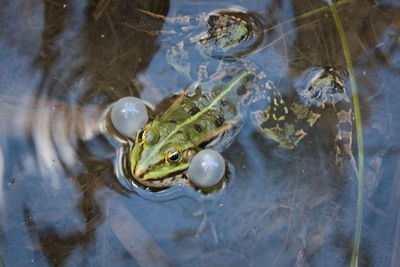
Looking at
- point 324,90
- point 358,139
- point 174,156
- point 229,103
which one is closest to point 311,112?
point 324,90

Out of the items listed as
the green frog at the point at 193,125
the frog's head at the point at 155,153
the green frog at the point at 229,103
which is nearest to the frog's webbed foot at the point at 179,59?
the green frog at the point at 229,103

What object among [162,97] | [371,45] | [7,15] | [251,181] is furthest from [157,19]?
[371,45]

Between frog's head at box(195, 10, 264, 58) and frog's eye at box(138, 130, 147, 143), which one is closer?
frog's eye at box(138, 130, 147, 143)

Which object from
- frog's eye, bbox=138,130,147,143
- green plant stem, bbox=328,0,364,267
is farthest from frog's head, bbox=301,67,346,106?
frog's eye, bbox=138,130,147,143

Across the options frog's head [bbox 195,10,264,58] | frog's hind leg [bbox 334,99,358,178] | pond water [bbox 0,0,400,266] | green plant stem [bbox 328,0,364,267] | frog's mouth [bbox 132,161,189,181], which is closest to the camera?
frog's mouth [bbox 132,161,189,181]

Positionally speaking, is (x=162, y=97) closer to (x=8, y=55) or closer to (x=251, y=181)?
(x=251, y=181)

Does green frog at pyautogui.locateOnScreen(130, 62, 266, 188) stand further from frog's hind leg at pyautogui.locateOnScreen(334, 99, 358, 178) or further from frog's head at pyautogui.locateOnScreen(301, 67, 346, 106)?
frog's hind leg at pyautogui.locateOnScreen(334, 99, 358, 178)

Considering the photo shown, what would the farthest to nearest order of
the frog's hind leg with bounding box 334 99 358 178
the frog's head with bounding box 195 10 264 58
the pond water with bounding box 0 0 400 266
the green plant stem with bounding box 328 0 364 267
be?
the frog's head with bounding box 195 10 264 58, the frog's hind leg with bounding box 334 99 358 178, the green plant stem with bounding box 328 0 364 267, the pond water with bounding box 0 0 400 266
